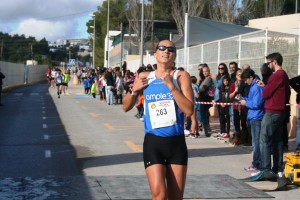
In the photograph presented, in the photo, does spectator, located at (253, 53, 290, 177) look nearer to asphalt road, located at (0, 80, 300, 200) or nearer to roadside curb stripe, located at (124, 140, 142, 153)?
asphalt road, located at (0, 80, 300, 200)

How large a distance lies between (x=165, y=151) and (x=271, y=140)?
13.8ft

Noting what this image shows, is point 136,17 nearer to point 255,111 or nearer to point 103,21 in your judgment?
point 103,21

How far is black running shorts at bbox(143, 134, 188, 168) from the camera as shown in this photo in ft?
17.7

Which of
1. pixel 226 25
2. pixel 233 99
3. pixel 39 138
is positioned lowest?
pixel 39 138

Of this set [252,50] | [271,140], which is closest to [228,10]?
[252,50]

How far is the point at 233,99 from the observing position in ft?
44.6

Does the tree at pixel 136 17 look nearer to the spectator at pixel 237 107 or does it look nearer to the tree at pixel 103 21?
the tree at pixel 103 21

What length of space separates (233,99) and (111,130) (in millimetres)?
4544

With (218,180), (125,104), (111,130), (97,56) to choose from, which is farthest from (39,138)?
(97,56)

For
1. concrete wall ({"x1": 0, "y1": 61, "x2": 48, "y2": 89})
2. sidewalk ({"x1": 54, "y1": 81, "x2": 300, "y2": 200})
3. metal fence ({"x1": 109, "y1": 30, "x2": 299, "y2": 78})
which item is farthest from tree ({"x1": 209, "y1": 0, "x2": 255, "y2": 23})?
sidewalk ({"x1": 54, "y1": 81, "x2": 300, "y2": 200})

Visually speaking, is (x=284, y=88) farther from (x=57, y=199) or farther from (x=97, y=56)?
(x=97, y=56)

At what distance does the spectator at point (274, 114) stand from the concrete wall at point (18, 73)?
1306 inches

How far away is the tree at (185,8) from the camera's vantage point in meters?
53.9

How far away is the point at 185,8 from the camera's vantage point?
55875 millimetres
